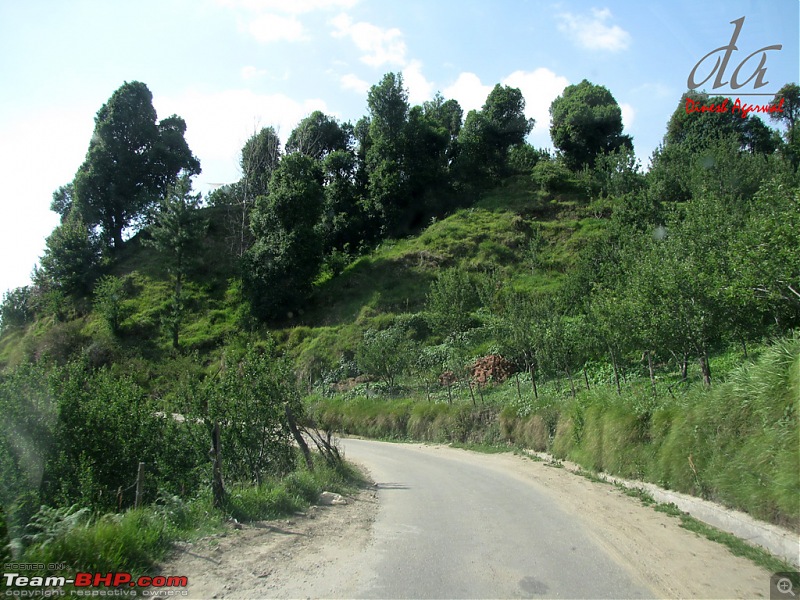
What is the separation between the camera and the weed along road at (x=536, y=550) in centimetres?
590

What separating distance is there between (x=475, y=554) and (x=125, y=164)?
6258cm

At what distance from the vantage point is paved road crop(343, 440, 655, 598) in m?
5.86

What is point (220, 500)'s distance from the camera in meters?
9.21

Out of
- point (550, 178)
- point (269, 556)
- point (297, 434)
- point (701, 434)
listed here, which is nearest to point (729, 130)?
point (550, 178)

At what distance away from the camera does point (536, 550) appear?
7.32 meters

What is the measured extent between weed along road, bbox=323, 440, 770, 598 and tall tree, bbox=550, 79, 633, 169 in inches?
2352

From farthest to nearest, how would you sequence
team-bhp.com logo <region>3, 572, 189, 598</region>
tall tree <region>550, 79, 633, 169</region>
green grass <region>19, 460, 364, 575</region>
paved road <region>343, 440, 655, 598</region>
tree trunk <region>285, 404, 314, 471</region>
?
tall tree <region>550, 79, 633, 169</region>, tree trunk <region>285, 404, 314, 471</region>, paved road <region>343, 440, 655, 598</region>, green grass <region>19, 460, 364, 575</region>, team-bhp.com logo <region>3, 572, 189, 598</region>

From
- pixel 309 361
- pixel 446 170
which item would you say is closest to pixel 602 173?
pixel 446 170

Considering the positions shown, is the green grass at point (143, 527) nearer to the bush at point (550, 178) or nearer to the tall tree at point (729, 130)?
the bush at point (550, 178)

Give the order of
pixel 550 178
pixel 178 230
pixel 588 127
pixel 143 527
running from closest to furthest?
pixel 143 527 → pixel 178 230 → pixel 550 178 → pixel 588 127

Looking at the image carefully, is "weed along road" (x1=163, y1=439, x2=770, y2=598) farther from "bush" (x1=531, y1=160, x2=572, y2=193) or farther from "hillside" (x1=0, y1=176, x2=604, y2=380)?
"bush" (x1=531, y1=160, x2=572, y2=193)

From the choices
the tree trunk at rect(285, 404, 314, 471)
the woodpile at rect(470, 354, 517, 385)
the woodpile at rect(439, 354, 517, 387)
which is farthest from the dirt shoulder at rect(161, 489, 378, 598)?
the woodpile at rect(470, 354, 517, 385)

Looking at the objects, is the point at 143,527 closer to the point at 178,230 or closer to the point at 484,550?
the point at 484,550

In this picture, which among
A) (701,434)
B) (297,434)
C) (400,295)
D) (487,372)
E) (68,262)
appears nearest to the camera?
(701,434)
